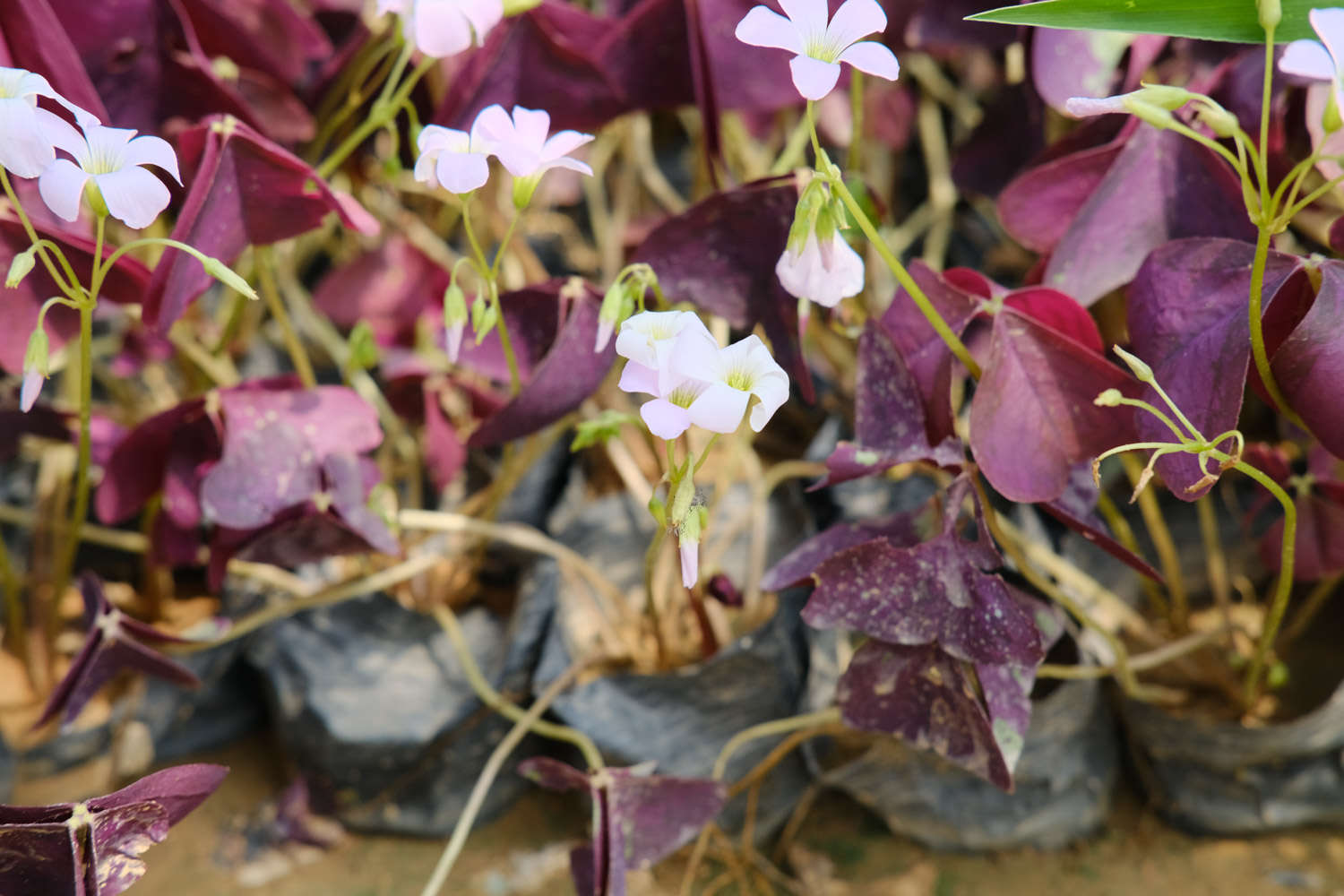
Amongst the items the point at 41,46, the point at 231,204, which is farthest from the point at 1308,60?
the point at 41,46

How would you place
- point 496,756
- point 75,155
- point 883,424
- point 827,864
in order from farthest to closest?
1. point 827,864
2. point 496,756
3. point 883,424
4. point 75,155

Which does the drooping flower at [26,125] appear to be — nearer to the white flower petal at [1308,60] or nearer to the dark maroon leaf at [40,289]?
the dark maroon leaf at [40,289]

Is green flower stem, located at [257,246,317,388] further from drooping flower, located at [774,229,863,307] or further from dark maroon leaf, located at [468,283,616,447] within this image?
drooping flower, located at [774,229,863,307]

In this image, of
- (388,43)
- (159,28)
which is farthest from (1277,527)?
(159,28)

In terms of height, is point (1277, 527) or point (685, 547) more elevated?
point (685, 547)

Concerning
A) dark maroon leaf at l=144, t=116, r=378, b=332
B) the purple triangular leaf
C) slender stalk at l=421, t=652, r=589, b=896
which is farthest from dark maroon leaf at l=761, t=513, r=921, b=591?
dark maroon leaf at l=144, t=116, r=378, b=332

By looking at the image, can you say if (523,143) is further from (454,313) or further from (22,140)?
(22,140)

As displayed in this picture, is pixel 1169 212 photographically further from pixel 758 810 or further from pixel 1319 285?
A: pixel 758 810
